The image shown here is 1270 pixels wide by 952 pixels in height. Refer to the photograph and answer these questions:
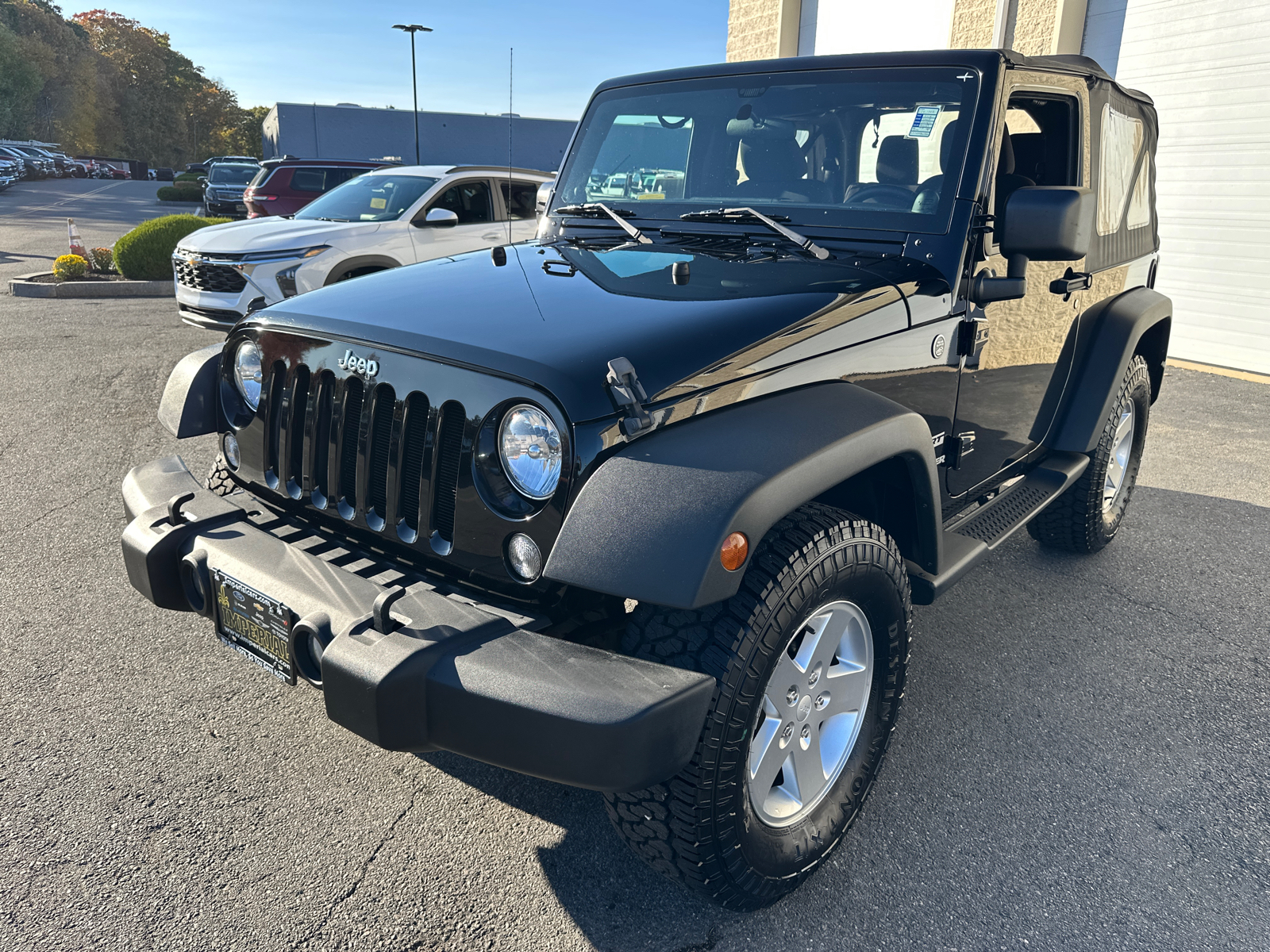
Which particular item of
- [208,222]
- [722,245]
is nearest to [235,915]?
[722,245]

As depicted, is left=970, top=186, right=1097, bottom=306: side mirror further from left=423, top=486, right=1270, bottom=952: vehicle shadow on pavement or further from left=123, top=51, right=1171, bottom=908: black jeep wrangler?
left=423, top=486, right=1270, bottom=952: vehicle shadow on pavement

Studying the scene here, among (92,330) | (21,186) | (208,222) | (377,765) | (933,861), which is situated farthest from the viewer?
(21,186)

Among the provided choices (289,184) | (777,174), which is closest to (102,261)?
(289,184)

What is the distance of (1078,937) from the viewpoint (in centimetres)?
207

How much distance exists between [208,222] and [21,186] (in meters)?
32.5

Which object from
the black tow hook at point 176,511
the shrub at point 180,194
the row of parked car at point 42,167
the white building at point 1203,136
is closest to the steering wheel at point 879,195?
the black tow hook at point 176,511

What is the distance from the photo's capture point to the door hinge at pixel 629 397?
185cm

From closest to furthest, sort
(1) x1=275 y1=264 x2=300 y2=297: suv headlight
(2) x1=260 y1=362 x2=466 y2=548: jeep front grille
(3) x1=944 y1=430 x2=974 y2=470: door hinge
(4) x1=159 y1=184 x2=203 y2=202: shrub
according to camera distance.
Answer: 1. (2) x1=260 y1=362 x2=466 y2=548: jeep front grille
2. (3) x1=944 y1=430 x2=974 y2=470: door hinge
3. (1) x1=275 y1=264 x2=300 y2=297: suv headlight
4. (4) x1=159 y1=184 x2=203 y2=202: shrub

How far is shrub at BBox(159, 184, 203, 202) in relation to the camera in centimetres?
3422

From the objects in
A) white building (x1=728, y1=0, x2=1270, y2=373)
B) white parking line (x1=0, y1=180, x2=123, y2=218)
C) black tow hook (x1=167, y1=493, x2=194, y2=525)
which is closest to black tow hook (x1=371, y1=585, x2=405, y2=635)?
black tow hook (x1=167, y1=493, x2=194, y2=525)

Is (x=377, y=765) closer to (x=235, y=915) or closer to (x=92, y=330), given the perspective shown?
(x=235, y=915)

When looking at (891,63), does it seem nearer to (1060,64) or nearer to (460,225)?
(1060,64)

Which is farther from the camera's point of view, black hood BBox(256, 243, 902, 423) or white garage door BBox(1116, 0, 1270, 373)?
white garage door BBox(1116, 0, 1270, 373)

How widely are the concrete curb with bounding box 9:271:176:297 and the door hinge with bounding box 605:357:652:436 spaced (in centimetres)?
1218
